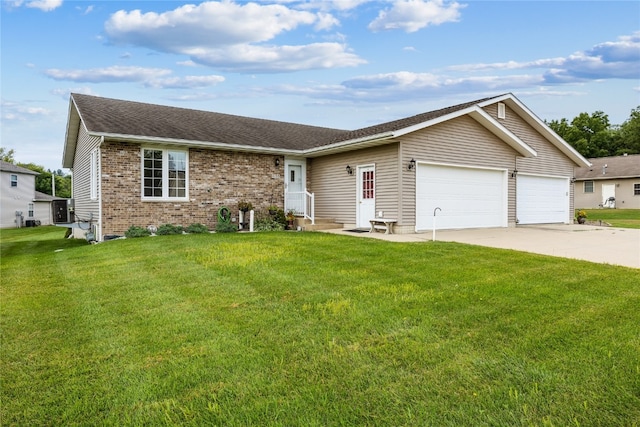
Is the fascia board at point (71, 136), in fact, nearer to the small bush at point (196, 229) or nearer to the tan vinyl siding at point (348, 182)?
the small bush at point (196, 229)

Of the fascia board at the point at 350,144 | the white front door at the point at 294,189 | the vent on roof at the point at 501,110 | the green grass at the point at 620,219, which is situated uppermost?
the vent on roof at the point at 501,110

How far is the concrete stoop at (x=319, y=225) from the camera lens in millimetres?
14125

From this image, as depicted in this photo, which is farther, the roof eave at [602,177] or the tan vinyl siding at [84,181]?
the roof eave at [602,177]

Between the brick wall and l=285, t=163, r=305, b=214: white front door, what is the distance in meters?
0.30

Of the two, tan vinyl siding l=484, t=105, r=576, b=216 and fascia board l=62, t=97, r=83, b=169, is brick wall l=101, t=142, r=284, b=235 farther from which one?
tan vinyl siding l=484, t=105, r=576, b=216

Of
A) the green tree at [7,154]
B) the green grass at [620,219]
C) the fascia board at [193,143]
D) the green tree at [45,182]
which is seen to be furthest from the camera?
the green tree at [45,182]

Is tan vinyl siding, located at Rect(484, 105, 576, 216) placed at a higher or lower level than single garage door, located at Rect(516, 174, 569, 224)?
higher

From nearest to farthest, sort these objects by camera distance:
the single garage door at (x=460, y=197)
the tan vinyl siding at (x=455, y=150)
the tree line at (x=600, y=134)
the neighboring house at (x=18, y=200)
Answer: the tan vinyl siding at (x=455, y=150) < the single garage door at (x=460, y=197) < the neighboring house at (x=18, y=200) < the tree line at (x=600, y=134)

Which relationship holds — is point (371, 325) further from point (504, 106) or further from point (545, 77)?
point (545, 77)

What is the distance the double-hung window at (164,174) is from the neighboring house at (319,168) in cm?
3

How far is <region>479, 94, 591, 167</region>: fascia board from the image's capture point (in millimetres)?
15643

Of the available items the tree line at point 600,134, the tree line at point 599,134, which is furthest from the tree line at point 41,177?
the tree line at point 600,134

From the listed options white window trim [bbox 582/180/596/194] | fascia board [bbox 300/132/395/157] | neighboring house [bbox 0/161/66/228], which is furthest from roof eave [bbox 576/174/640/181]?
neighboring house [bbox 0/161/66/228]

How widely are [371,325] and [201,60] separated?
1804 centimetres
